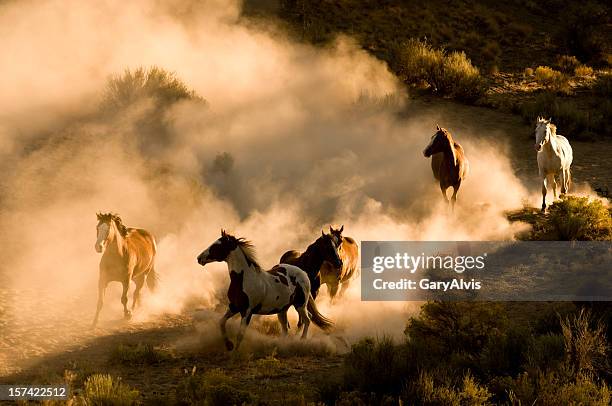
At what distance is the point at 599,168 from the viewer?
80.7 ft

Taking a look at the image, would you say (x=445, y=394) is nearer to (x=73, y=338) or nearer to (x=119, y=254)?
(x=73, y=338)

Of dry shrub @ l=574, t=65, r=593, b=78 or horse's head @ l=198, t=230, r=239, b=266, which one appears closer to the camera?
horse's head @ l=198, t=230, r=239, b=266

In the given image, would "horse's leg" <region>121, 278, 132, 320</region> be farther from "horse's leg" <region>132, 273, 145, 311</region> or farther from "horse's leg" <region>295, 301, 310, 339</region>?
"horse's leg" <region>295, 301, 310, 339</region>

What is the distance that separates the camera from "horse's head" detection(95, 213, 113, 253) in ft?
45.8

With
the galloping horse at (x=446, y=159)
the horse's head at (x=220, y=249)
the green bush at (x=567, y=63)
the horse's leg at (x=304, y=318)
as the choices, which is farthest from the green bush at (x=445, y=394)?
the green bush at (x=567, y=63)

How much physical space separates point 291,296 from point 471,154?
13.8 metres

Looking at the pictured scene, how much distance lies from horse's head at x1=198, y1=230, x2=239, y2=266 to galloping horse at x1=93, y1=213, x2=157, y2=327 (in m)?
2.43

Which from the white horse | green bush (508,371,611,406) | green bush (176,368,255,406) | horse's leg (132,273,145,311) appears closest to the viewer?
green bush (508,371,611,406)

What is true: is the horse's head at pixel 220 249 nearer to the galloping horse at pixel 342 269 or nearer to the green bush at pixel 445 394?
the galloping horse at pixel 342 269

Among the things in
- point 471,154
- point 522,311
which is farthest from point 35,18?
point 522,311

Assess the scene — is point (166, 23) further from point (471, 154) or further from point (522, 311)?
point (522, 311)

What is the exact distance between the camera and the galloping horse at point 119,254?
47.1ft

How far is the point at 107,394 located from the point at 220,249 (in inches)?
129

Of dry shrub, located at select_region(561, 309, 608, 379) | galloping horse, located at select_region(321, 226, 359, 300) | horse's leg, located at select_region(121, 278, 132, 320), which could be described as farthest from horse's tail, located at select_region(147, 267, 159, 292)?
dry shrub, located at select_region(561, 309, 608, 379)
